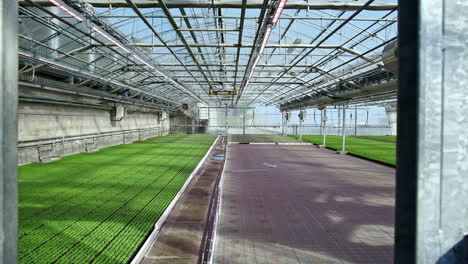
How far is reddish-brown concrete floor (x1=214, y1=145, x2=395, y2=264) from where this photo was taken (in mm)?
4059

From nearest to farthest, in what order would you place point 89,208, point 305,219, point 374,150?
point 305,219 < point 89,208 < point 374,150

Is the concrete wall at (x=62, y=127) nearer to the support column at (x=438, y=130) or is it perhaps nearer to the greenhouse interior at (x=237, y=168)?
the greenhouse interior at (x=237, y=168)

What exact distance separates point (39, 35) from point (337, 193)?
455 inches

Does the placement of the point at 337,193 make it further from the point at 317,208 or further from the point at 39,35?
the point at 39,35

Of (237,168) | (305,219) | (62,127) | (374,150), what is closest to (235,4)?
(305,219)

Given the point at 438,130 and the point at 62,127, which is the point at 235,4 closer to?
the point at 438,130

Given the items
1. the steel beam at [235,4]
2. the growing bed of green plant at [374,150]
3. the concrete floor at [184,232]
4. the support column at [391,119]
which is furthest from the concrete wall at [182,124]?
the concrete floor at [184,232]

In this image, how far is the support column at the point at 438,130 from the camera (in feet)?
3.33

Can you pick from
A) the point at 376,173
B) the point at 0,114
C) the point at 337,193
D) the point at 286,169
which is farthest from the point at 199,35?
the point at 0,114

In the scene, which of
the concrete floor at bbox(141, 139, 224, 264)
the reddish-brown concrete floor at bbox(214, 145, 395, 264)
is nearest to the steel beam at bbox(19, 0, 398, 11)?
the concrete floor at bbox(141, 139, 224, 264)

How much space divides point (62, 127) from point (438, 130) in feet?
51.2

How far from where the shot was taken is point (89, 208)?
572 centimetres

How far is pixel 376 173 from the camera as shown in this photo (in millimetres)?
10633

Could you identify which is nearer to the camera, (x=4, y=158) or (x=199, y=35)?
(x=4, y=158)
